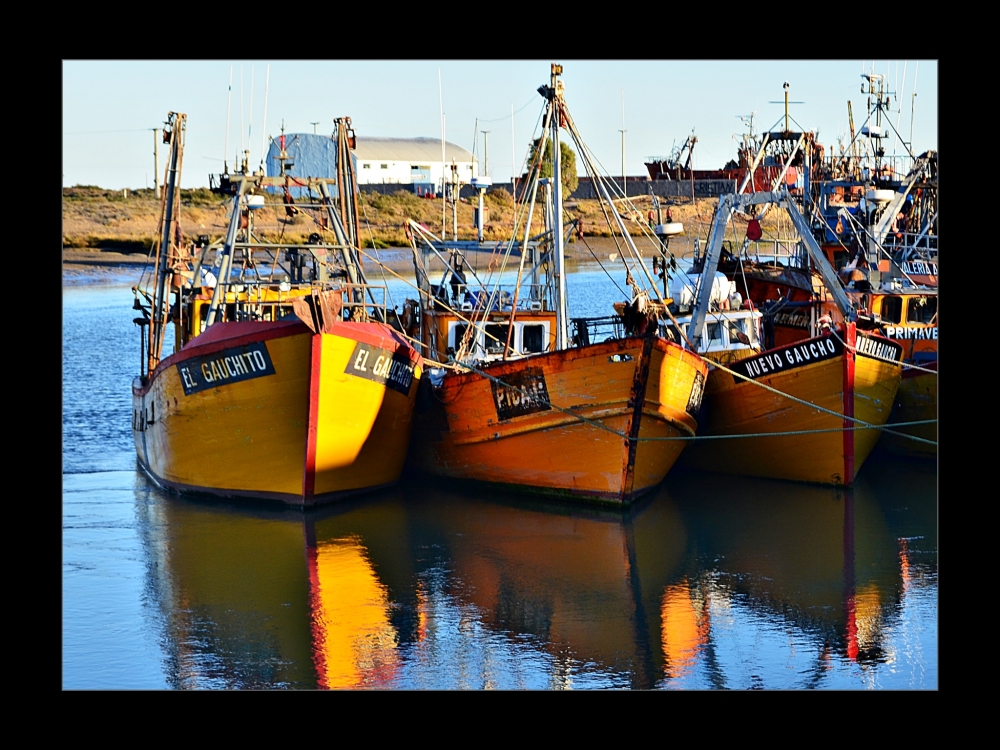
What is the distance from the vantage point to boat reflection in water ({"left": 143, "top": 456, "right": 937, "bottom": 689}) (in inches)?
563

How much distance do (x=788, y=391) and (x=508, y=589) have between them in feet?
23.2

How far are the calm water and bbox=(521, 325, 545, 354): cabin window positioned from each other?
2.83m

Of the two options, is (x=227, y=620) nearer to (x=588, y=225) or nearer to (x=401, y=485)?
(x=401, y=485)

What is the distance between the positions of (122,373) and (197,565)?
2031 centimetres

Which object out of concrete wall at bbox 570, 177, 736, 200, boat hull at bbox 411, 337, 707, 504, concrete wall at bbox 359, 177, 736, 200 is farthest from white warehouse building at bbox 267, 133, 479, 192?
boat hull at bbox 411, 337, 707, 504

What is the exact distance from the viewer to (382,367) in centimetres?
2067

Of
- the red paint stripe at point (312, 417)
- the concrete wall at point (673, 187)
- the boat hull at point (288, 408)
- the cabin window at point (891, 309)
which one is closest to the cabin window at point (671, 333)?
the boat hull at point (288, 408)

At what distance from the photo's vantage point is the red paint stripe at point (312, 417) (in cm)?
1961

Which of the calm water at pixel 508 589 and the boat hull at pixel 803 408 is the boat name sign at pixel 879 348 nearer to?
the boat hull at pixel 803 408

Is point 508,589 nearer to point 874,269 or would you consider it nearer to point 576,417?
point 576,417

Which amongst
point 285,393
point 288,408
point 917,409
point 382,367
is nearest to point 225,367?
point 285,393

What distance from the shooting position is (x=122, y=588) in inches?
682

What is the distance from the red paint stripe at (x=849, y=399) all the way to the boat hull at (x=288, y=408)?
6.84m

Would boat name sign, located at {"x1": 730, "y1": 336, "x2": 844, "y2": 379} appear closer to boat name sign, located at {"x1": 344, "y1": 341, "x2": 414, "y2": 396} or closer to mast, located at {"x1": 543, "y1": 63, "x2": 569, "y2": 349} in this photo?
mast, located at {"x1": 543, "y1": 63, "x2": 569, "y2": 349}
